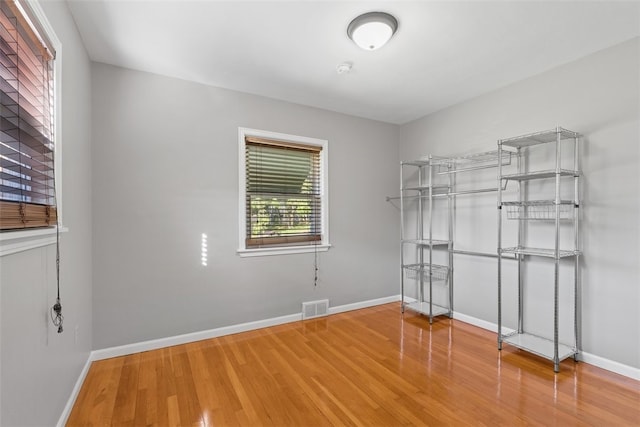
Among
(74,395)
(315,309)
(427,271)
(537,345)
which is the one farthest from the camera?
(427,271)

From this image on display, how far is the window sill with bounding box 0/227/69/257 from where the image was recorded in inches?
42.2

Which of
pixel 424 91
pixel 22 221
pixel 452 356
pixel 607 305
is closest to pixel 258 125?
pixel 424 91

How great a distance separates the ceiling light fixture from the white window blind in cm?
152

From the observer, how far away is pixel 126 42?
7.23 feet

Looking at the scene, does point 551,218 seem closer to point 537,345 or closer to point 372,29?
point 537,345

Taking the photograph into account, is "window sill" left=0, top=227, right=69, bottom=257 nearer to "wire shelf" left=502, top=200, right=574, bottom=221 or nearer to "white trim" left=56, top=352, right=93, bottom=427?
"white trim" left=56, top=352, right=93, bottom=427

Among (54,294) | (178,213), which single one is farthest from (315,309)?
(54,294)

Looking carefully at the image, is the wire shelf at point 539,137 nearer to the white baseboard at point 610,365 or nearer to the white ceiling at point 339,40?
the white ceiling at point 339,40

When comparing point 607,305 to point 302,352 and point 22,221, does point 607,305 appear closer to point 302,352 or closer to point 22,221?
point 302,352

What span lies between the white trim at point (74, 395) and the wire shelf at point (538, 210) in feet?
11.5

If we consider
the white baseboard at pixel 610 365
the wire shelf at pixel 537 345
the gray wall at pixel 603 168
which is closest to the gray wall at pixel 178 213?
the wire shelf at pixel 537 345

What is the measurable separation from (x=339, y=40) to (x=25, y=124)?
1.92 metres

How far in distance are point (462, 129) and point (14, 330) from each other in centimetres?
387

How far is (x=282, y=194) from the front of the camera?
10.8 feet
